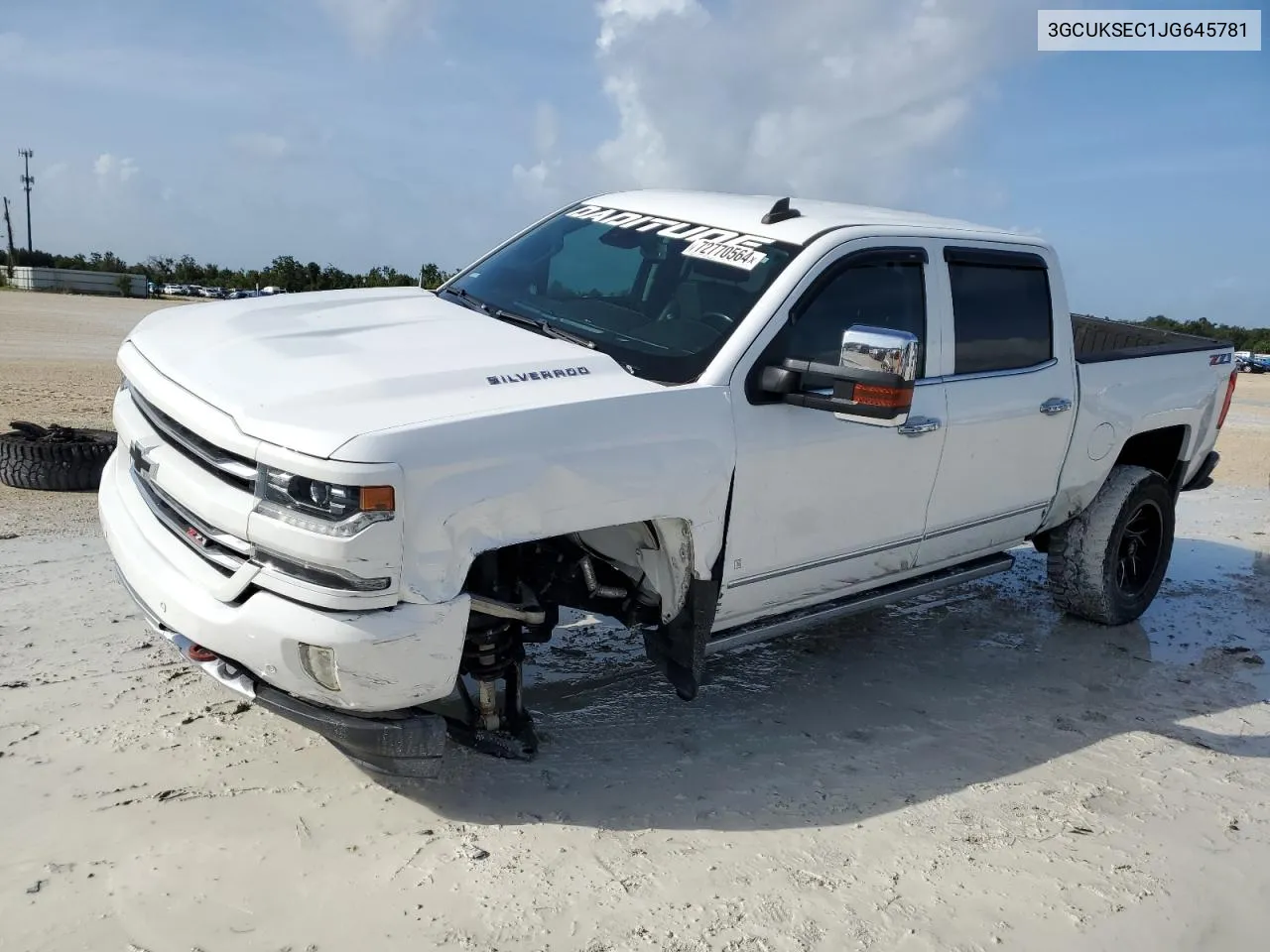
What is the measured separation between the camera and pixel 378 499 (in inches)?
111

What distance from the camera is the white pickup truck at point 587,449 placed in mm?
2918

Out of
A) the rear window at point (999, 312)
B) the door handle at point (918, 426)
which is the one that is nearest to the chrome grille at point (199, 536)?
the door handle at point (918, 426)

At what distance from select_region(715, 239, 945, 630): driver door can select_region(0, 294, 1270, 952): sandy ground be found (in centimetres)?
67

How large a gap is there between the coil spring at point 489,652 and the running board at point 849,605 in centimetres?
75

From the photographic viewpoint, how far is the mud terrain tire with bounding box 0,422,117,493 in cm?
660

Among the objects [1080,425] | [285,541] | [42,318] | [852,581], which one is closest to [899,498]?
[852,581]

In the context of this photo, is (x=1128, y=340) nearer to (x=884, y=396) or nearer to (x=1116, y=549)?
(x=1116, y=549)

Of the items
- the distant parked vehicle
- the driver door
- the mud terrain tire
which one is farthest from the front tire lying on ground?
the distant parked vehicle

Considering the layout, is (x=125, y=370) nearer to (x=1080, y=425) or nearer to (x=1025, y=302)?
(x=1025, y=302)

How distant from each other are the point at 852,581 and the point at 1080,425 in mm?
1759

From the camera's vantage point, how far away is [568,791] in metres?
3.58

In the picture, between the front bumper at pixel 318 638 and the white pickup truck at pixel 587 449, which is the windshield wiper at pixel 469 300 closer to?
the white pickup truck at pixel 587 449

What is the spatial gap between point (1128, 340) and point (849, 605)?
11.8ft

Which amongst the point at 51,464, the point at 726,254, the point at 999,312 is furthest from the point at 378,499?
the point at 51,464
